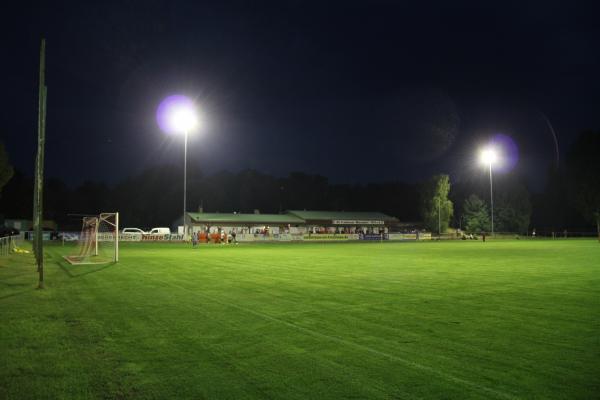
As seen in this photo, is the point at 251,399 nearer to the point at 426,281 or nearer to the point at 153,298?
the point at 153,298

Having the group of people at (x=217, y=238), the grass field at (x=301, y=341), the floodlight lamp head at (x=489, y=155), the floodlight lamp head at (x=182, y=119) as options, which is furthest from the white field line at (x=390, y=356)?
the floodlight lamp head at (x=489, y=155)

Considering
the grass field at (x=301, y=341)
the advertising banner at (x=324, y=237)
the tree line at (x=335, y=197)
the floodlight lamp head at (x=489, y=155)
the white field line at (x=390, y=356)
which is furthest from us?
the tree line at (x=335, y=197)

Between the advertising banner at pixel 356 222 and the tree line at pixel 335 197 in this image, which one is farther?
the advertising banner at pixel 356 222

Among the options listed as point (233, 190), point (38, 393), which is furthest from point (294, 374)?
point (233, 190)

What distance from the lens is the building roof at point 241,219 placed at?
7216cm

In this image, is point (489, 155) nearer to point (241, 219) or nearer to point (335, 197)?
point (241, 219)

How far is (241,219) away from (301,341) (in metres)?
69.1

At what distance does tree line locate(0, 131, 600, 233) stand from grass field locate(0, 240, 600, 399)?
2854 inches

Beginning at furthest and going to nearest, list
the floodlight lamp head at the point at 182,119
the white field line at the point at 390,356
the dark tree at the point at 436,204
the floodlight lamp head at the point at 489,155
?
the dark tree at the point at 436,204 < the floodlight lamp head at the point at 489,155 < the floodlight lamp head at the point at 182,119 < the white field line at the point at 390,356

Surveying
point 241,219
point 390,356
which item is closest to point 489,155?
point 241,219

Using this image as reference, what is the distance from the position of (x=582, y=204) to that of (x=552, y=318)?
3007 inches

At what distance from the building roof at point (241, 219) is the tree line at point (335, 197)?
21.8m

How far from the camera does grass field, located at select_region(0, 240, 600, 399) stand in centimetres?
543

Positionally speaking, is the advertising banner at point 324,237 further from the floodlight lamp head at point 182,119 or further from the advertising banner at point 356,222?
the floodlight lamp head at point 182,119
